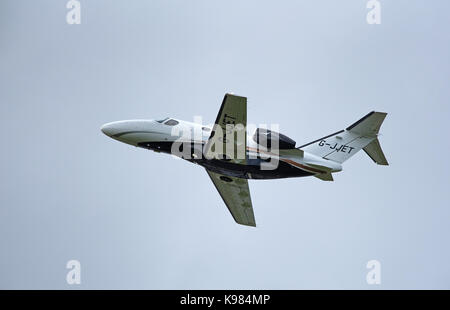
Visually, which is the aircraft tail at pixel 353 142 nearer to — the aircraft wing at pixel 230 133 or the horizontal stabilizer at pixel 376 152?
the horizontal stabilizer at pixel 376 152

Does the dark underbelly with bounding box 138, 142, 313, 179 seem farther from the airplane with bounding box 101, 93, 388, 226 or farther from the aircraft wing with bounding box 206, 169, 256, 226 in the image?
the aircraft wing with bounding box 206, 169, 256, 226

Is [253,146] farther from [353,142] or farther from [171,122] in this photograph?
[353,142]

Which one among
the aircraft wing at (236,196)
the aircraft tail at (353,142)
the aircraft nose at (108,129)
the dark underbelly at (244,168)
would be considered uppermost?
the aircraft nose at (108,129)

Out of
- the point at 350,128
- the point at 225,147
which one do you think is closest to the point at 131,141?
the point at 225,147

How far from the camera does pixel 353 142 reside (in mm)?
37031

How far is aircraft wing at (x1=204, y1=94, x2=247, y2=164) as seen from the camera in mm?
32250

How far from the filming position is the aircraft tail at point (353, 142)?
36406 mm

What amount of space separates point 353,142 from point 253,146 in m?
6.05

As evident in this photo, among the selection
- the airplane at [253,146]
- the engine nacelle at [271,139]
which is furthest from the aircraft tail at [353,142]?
the engine nacelle at [271,139]

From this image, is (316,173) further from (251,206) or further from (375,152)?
(251,206)

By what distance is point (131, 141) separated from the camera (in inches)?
1532

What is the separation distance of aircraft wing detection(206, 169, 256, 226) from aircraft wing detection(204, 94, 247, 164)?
4.13 meters

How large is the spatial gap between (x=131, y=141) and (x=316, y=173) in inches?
458

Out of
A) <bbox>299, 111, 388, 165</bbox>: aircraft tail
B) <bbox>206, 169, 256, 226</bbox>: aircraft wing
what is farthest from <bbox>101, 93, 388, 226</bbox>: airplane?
<bbox>206, 169, 256, 226</bbox>: aircraft wing
